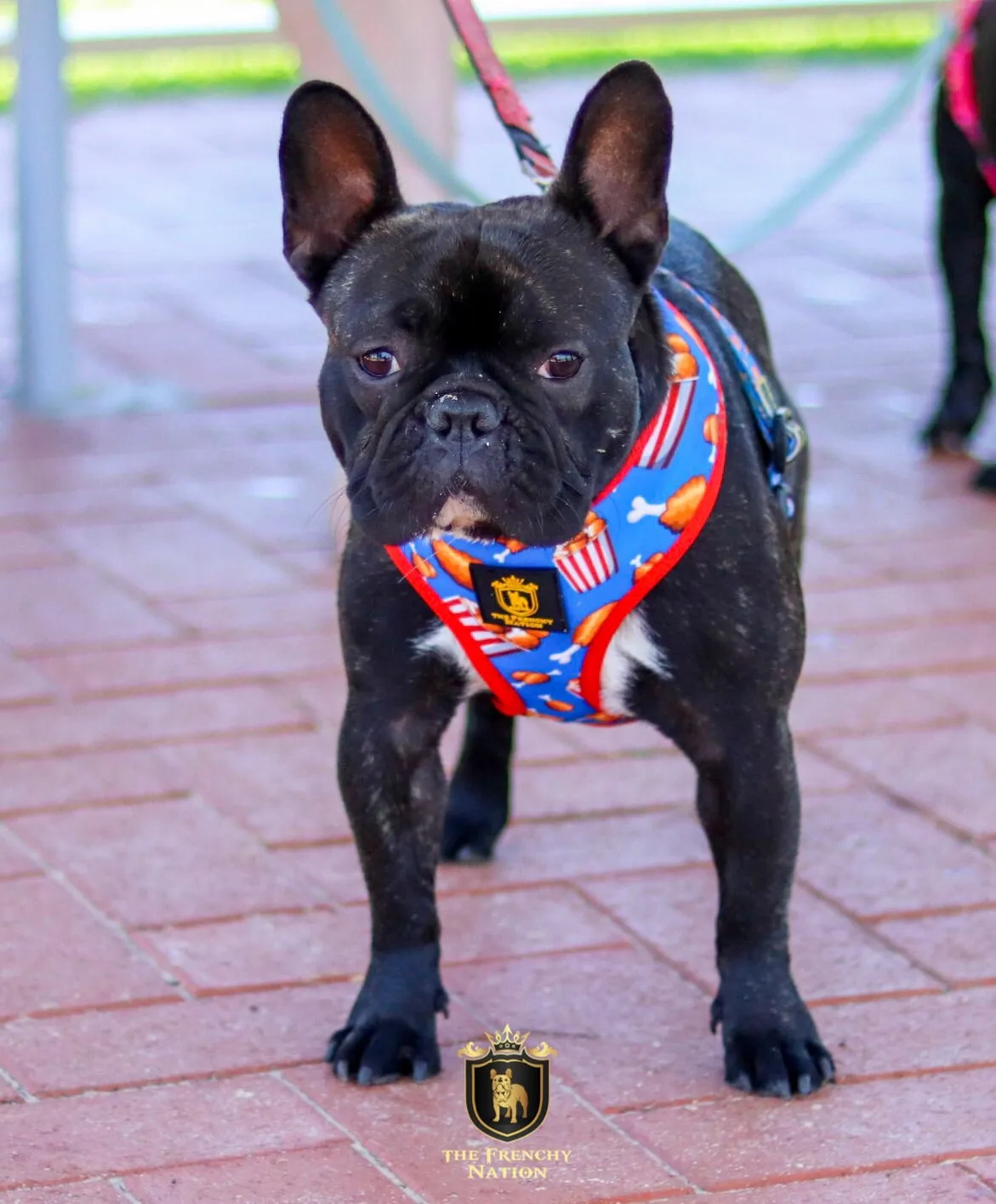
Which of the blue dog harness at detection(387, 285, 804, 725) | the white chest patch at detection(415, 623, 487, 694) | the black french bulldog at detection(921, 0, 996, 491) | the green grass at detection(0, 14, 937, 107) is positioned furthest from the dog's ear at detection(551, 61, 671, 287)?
the green grass at detection(0, 14, 937, 107)

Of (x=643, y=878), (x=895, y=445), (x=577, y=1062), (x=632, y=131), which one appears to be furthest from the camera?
(x=895, y=445)

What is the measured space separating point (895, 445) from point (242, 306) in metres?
2.39

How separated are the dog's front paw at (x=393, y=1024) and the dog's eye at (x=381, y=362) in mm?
809

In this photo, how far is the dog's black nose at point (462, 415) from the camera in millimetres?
2475

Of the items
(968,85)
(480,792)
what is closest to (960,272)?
(968,85)

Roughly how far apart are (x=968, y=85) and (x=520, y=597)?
10.6ft

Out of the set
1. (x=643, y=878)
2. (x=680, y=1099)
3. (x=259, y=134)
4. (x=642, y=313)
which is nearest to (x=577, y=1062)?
(x=680, y=1099)

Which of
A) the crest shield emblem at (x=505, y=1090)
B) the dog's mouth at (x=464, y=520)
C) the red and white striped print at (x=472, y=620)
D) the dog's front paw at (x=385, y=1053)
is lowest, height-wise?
the dog's front paw at (x=385, y=1053)

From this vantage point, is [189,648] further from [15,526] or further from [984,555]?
[984,555]

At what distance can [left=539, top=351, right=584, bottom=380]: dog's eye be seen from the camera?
2553 mm

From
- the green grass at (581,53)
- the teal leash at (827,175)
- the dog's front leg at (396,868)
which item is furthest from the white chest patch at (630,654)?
the green grass at (581,53)

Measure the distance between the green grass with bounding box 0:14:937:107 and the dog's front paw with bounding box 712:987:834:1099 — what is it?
326 inches

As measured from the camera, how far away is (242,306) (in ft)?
23.2

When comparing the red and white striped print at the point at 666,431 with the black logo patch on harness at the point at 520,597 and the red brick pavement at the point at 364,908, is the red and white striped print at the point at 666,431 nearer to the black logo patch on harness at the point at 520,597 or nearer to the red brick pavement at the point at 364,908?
the black logo patch on harness at the point at 520,597
